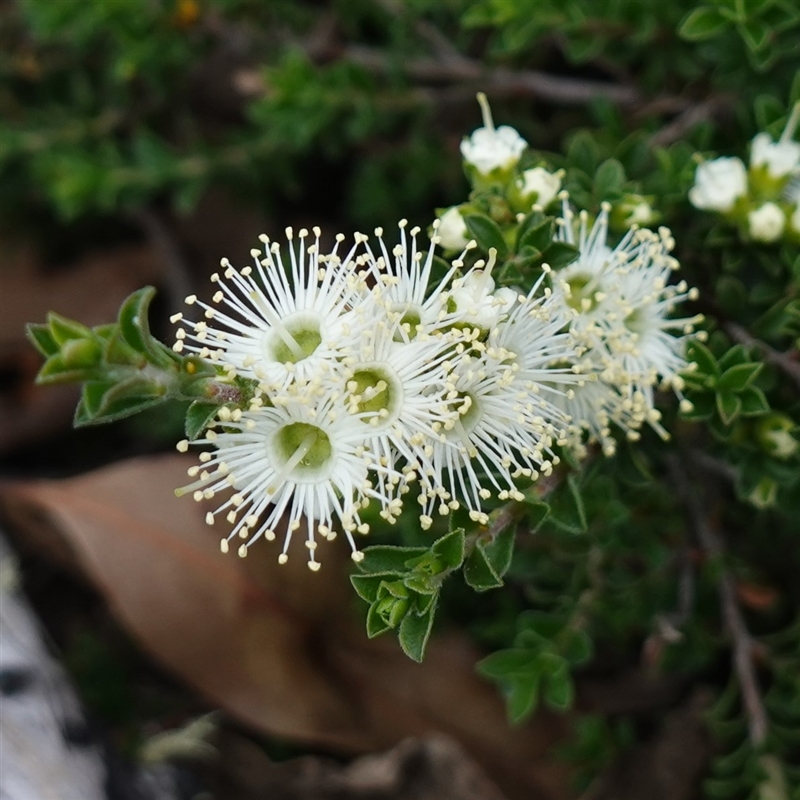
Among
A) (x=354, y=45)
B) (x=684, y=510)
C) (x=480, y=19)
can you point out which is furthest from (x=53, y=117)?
(x=684, y=510)

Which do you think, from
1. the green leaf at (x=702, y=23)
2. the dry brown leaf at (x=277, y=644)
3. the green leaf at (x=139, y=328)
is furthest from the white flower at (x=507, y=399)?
the dry brown leaf at (x=277, y=644)

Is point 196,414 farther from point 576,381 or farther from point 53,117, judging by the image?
point 53,117

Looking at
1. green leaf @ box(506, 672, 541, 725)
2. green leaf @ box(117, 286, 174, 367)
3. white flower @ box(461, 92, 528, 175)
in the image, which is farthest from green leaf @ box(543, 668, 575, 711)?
green leaf @ box(117, 286, 174, 367)

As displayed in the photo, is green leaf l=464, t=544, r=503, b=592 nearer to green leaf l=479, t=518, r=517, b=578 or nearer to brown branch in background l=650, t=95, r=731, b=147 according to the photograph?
green leaf l=479, t=518, r=517, b=578

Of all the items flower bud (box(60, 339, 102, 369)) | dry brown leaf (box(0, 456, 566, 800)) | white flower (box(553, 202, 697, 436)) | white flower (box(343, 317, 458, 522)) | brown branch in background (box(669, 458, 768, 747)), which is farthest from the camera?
dry brown leaf (box(0, 456, 566, 800))

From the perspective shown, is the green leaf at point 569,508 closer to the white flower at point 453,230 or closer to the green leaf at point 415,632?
the green leaf at point 415,632
